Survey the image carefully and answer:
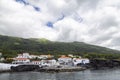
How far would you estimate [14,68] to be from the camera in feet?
402

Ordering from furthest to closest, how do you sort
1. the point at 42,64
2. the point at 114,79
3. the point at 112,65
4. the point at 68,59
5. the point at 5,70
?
1. the point at 68,59
2. the point at 112,65
3. the point at 42,64
4. the point at 5,70
5. the point at 114,79

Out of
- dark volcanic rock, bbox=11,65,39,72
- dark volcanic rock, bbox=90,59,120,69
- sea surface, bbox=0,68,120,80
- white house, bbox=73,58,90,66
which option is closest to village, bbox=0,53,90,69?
white house, bbox=73,58,90,66

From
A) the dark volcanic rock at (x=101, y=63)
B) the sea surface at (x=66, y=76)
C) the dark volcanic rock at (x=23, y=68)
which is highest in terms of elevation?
the dark volcanic rock at (x=101, y=63)

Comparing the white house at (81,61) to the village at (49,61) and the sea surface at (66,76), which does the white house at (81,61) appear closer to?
the village at (49,61)

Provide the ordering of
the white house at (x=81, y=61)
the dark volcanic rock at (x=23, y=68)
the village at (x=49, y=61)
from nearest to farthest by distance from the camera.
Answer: the dark volcanic rock at (x=23, y=68) → the village at (x=49, y=61) → the white house at (x=81, y=61)

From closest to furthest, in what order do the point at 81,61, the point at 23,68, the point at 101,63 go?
the point at 23,68
the point at 101,63
the point at 81,61

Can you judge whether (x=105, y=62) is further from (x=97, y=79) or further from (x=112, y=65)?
(x=97, y=79)

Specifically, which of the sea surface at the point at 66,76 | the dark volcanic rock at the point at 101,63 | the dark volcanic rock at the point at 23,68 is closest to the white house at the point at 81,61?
the dark volcanic rock at the point at 101,63

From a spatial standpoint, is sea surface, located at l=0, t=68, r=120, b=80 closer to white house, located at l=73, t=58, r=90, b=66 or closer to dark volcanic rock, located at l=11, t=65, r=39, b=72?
dark volcanic rock, located at l=11, t=65, r=39, b=72

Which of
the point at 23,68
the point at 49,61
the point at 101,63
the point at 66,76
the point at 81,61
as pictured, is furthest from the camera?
the point at 81,61

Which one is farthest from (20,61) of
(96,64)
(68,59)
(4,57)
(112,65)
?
(112,65)

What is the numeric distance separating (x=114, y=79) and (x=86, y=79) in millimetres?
9026

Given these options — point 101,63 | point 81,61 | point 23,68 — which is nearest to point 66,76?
point 23,68

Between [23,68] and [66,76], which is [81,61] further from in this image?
[66,76]
